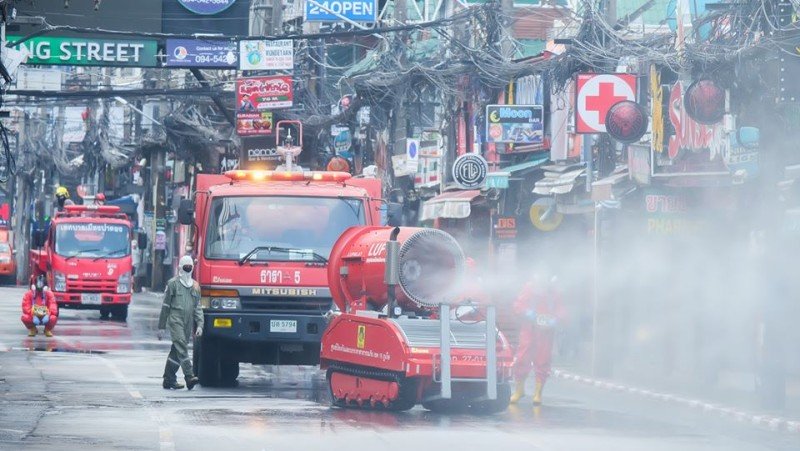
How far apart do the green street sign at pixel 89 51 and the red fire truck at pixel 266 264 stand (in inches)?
706

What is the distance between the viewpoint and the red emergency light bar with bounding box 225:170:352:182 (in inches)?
904

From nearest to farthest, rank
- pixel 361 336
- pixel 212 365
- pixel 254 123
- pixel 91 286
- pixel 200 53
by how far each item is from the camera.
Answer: pixel 361 336 < pixel 212 365 < pixel 200 53 < pixel 91 286 < pixel 254 123

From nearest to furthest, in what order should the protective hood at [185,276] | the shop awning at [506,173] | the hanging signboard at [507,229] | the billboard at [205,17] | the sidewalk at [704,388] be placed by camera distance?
1. the sidewalk at [704,388]
2. the protective hood at [185,276]
3. the shop awning at [506,173]
4. the hanging signboard at [507,229]
5. the billboard at [205,17]

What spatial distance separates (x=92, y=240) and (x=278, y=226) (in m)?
23.7

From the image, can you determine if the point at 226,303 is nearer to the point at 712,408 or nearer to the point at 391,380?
the point at 391,380

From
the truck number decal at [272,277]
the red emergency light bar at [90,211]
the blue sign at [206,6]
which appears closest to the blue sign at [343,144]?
the red emergency light bar at [90,211]

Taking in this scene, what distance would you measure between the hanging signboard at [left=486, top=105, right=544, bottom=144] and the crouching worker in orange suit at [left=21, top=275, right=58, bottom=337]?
34.2 feet

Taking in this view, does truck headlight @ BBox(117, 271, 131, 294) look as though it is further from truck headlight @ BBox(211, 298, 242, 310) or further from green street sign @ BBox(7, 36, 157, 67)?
truck headlight @ BBox(211, 298, 242, 310)

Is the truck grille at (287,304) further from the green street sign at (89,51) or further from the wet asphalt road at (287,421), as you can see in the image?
the green street sign at (89,51)

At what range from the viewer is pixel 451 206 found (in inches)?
1577

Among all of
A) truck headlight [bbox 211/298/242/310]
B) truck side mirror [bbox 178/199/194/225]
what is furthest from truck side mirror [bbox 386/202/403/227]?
truck side mirror [bbox 178/199/194/225]

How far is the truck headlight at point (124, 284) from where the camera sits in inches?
1741

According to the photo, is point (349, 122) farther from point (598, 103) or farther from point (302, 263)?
point (302, 263)

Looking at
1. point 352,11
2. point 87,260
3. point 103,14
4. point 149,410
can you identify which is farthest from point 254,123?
point 149,410
